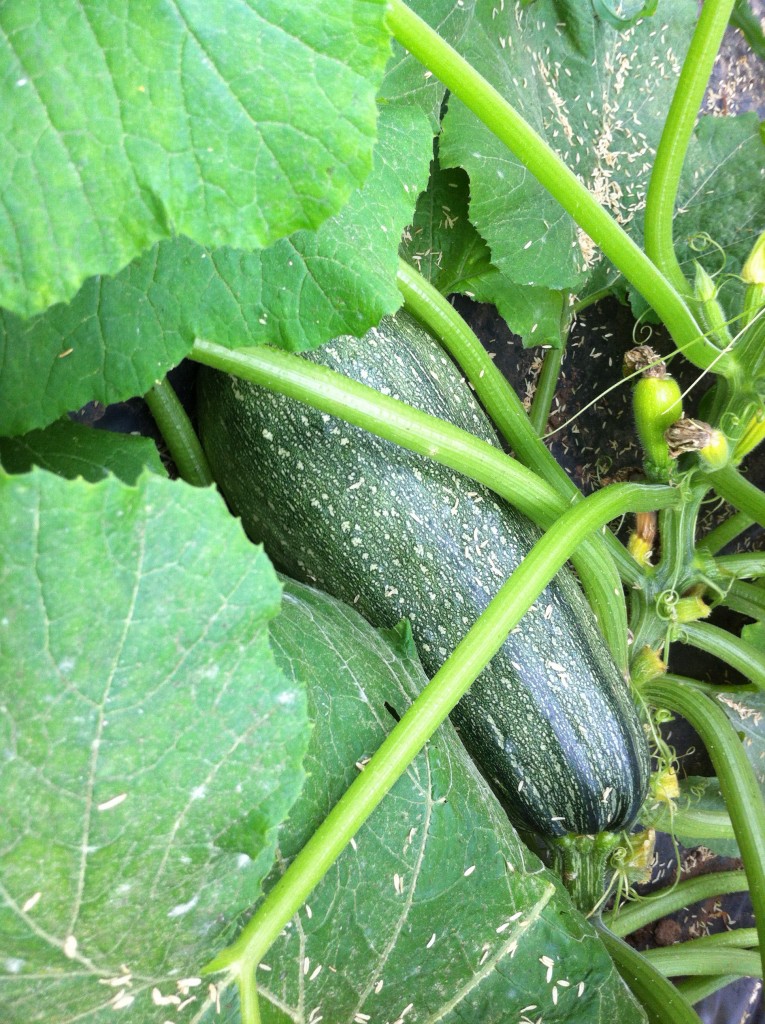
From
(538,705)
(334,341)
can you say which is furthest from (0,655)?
(538,705)

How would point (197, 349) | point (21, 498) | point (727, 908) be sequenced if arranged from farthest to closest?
point (727, 908) < point (197, 349) < point (21, 498)

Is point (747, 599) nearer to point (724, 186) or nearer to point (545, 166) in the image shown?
point (724, 186)

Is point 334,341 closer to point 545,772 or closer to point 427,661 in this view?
point 427,661

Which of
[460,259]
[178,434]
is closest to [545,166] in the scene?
[460,259]

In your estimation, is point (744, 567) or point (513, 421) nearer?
point (513, 421)

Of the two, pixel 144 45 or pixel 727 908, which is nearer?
pixel 144 45

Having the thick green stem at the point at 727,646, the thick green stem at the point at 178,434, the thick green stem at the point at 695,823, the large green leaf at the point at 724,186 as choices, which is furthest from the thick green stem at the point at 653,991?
the large green leaf at the point at 724,186

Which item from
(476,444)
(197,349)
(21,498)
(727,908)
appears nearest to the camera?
(21,498)

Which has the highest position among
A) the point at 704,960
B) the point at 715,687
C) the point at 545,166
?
the point at 545,166

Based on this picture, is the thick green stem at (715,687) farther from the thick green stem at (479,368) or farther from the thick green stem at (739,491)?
the thick green stem at (479,368)
